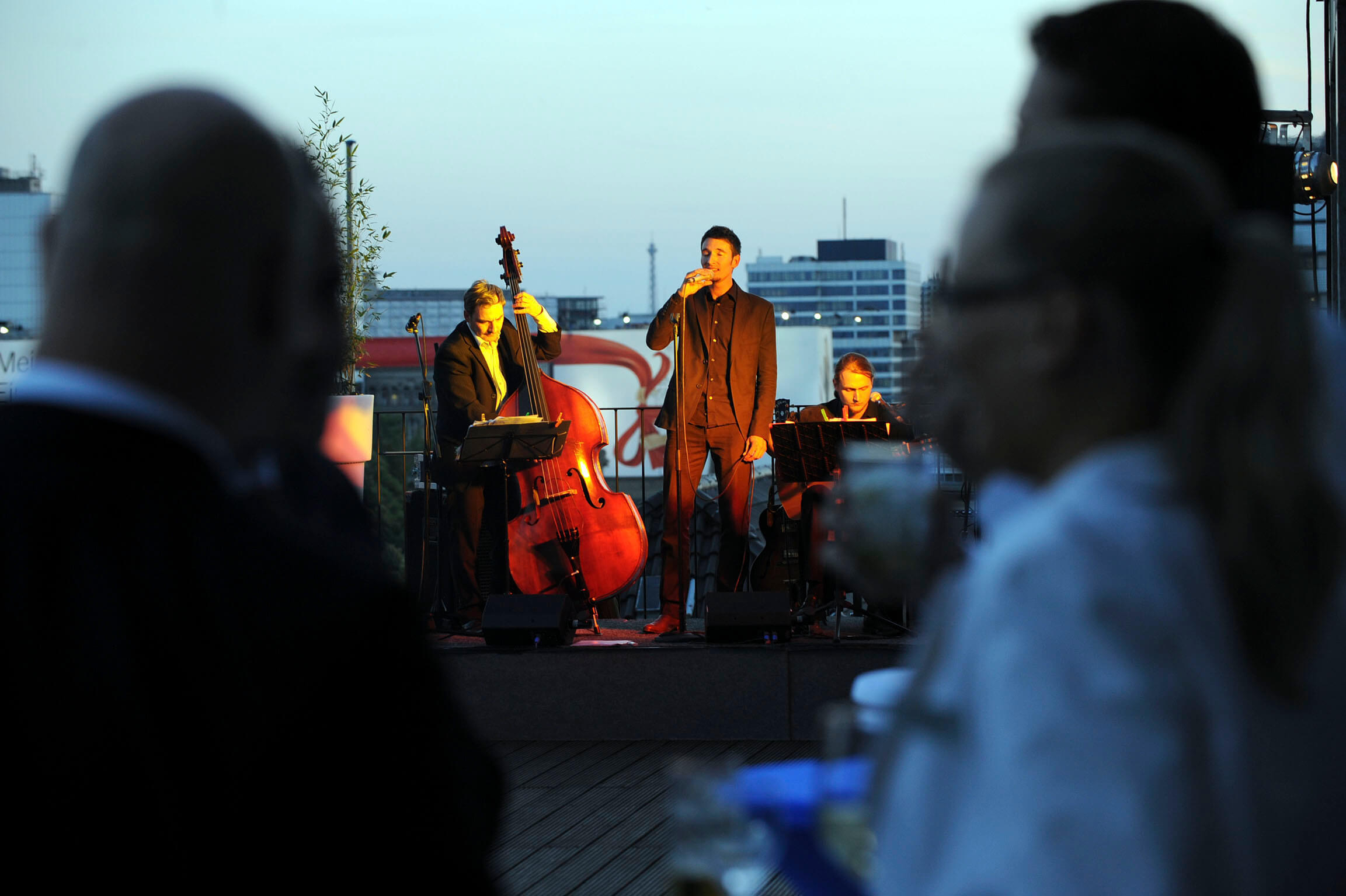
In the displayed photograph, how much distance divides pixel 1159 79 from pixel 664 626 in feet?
14.1

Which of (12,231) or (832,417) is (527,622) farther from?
(12,231)

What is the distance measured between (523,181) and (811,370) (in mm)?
14009

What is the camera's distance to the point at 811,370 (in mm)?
29516

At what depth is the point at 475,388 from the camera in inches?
220

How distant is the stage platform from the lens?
4605mm

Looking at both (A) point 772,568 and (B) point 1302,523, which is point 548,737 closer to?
(A) point 772,568

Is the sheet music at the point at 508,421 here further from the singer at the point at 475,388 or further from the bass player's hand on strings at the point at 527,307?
the bass player's hand on strings at the point at 527,307

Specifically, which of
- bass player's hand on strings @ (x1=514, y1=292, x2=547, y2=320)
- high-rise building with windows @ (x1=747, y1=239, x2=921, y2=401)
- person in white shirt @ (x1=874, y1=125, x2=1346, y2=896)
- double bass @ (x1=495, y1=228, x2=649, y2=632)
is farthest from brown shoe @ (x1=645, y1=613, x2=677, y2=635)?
high-rise building with windows @ (x1=747, y1=239, x2=921, y2=401)

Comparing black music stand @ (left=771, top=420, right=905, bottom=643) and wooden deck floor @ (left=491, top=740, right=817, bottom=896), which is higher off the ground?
black music stand @ (left=771, top=420, right=905, bottom=643)

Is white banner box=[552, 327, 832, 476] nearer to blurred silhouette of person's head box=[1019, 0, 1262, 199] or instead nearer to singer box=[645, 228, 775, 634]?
singer box=[645, 228, 775, 634]

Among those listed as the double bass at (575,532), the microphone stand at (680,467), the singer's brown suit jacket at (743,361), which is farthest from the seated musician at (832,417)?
the double bass at (575,532)

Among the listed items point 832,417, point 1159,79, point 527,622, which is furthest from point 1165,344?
point 832,417

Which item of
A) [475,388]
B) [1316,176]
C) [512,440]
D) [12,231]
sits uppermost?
[12,231]

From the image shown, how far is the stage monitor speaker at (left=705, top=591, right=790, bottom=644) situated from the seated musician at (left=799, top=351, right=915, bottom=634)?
404 mm
